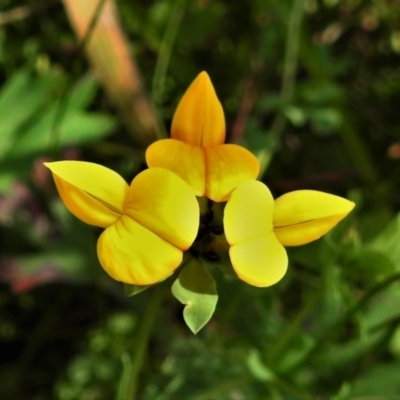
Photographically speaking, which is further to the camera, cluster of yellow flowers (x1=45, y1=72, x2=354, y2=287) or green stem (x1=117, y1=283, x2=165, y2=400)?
green stem (x1=117, y1=283, x2=165, y2=400)

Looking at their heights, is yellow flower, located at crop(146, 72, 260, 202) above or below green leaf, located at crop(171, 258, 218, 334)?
above

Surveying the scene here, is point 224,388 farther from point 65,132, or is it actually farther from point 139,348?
point 65,132

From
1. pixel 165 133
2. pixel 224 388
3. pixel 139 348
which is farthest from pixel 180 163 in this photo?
pixel 165 133

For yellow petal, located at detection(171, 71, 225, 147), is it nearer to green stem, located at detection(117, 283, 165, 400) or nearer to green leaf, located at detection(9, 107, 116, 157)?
green stem, located at detection(117, 283, 165, 400)

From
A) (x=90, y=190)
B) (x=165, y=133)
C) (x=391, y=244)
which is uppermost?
(x=90, y=190)

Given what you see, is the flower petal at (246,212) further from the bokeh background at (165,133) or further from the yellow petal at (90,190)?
the bokeh background at (165,133)

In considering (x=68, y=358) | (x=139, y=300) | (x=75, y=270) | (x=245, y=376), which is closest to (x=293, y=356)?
(x=245, y=376)

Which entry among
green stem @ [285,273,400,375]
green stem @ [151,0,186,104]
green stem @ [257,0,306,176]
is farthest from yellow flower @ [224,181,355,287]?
green stem @ [151,0,186,104]
